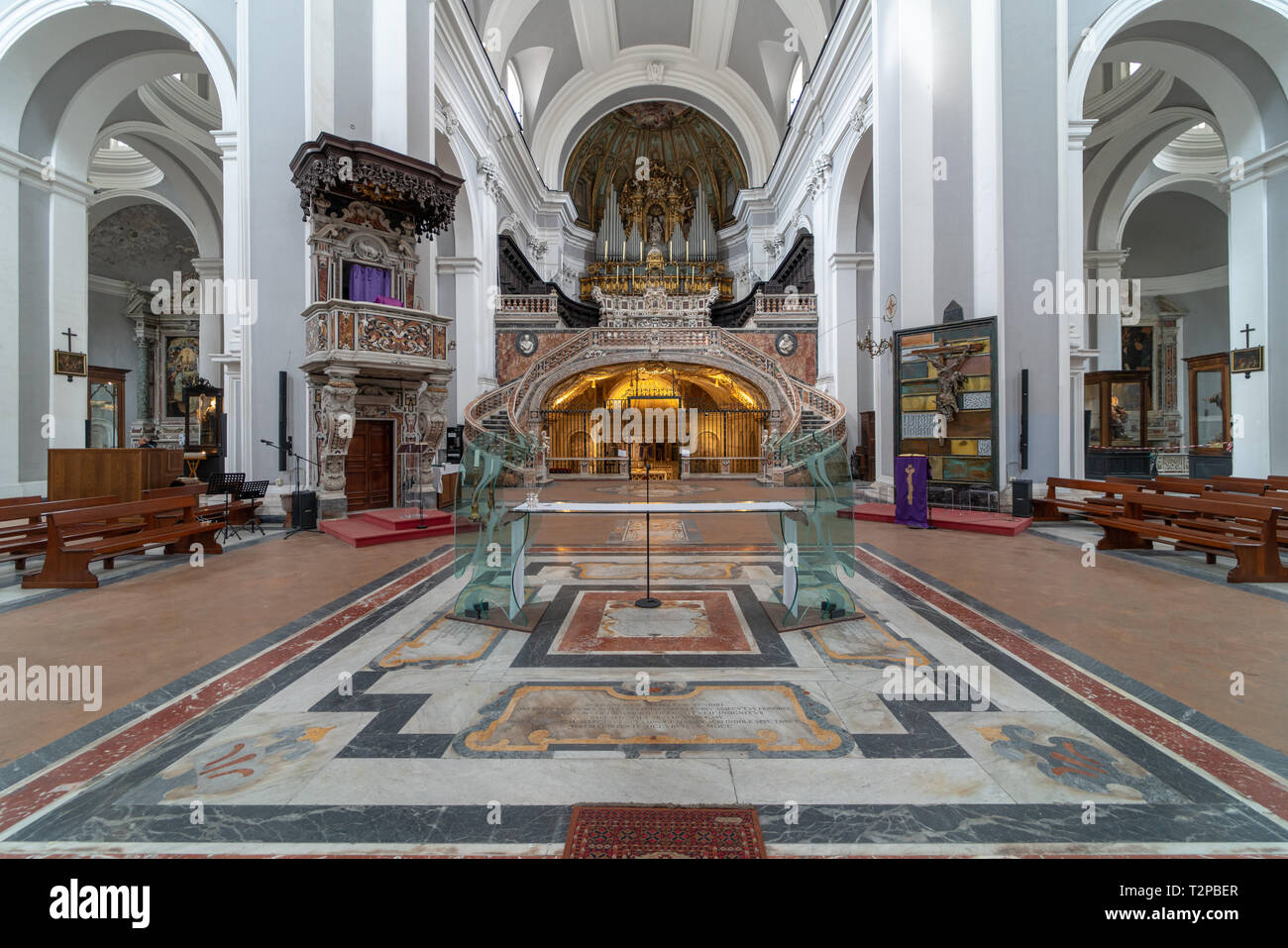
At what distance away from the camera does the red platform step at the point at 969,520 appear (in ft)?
28.2

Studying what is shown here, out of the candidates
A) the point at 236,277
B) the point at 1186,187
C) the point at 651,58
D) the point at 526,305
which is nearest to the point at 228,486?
the point at 236,277

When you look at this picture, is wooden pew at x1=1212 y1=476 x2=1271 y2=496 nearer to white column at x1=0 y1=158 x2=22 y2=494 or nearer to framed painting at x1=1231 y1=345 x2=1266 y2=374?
framed painting at x1=1231 y1=345 x2=1266 y2=374

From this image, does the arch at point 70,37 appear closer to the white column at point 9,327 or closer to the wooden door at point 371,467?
the white column at point 9,327

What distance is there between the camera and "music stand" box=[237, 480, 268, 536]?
9.04 m

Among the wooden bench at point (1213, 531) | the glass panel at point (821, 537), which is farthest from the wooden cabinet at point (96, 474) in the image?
the wooden bench at point (1213, 531)

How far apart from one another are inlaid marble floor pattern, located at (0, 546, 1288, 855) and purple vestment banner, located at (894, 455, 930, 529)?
5.58 metres

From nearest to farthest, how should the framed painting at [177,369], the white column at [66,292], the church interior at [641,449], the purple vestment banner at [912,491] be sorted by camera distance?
the church interior at [641,449] → the purple vestment banner at [912,491] → the white column at [66,292] → the framed painting at [177,369]

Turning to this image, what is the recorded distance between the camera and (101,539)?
21.2 ft

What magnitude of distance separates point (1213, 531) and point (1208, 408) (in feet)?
63.5

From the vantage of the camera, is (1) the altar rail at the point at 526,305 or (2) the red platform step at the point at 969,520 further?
(1) the altar rail at the point at 526,305

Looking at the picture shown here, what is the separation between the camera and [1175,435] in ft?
68.5

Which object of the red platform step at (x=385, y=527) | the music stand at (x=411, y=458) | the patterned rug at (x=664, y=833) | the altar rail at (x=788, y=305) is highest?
the altar rail at (x=788, y=305)

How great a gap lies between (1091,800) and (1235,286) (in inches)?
578

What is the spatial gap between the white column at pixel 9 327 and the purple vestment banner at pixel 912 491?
52.6 feet
